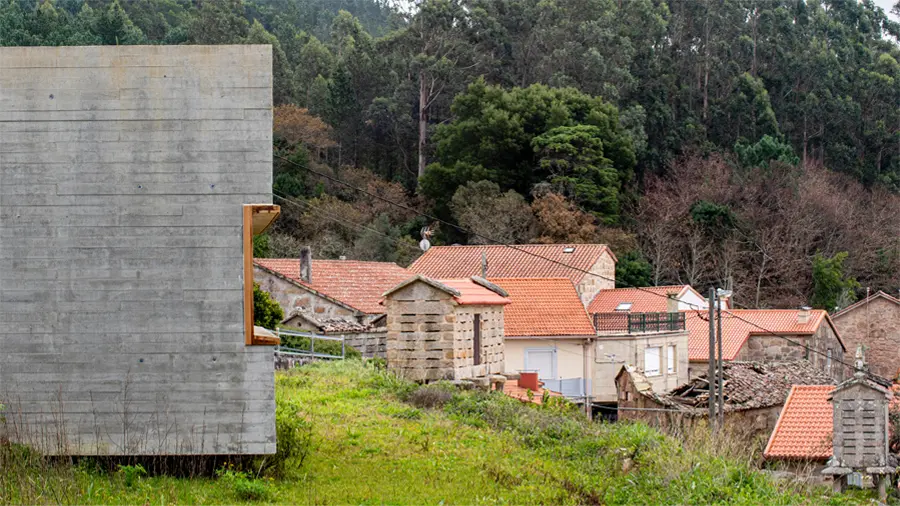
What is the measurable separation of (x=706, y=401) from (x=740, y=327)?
1141 cm

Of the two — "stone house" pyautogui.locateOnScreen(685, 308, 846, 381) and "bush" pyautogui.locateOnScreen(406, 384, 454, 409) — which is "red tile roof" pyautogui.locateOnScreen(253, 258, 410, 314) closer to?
"stone house" pyautogui.locateOnScreen(685, 308, 846, 381)

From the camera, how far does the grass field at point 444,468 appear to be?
11531mm

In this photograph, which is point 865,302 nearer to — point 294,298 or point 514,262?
point 514,262

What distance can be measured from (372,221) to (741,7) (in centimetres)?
3107

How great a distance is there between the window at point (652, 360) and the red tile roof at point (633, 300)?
401 cm

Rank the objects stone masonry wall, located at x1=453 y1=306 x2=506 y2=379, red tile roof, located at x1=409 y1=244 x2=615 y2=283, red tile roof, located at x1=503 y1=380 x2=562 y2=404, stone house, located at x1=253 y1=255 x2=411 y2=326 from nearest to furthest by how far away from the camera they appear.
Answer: stone masonry wall, located at x1=453 y1=306 x2=506 y2=379, red tile roof, located at x1=503 y1=380 x2=562 y2=404, stone house, located at x1=253 y1=255 x2=411 y2=326, red tile roof, located at x1=409 y1=244 x2=615 y2=283

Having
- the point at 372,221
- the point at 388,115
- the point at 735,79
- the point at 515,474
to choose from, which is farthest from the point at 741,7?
the point at 515,474

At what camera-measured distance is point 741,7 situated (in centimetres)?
7175

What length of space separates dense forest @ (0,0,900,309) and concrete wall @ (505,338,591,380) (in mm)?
14063

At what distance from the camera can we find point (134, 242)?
1241 cm

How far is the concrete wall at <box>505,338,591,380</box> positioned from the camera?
34562 millimetres

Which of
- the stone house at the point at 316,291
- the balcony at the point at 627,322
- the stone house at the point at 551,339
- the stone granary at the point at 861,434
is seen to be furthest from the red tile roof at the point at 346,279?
the stone granary at the point at 861,434

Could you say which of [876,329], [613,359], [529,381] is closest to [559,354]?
[613,359]

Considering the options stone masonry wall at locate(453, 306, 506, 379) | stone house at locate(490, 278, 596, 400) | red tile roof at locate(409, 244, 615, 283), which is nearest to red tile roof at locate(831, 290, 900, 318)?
red tile roof at locate(409, 244, 615, 283)
